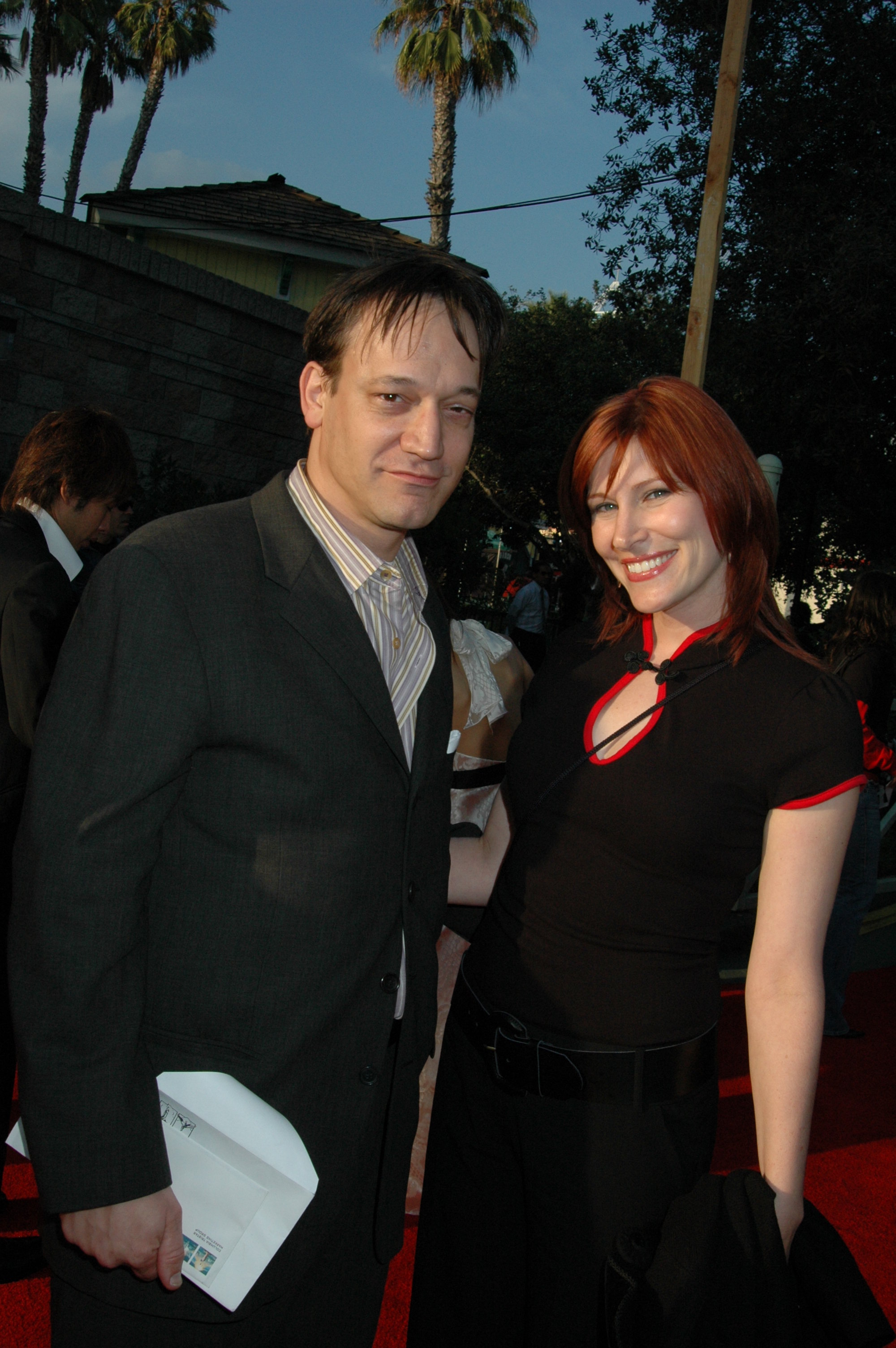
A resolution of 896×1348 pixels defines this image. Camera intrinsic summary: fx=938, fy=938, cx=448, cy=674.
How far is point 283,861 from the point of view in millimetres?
1382

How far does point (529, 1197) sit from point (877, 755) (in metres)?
3.48

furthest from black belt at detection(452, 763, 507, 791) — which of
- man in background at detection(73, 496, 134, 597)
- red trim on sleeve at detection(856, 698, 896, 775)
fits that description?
red trim on sleeve at detection(856, 698, 896, 775)

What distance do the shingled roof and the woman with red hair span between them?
63.3 ft

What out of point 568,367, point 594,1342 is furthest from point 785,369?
point 594,1342

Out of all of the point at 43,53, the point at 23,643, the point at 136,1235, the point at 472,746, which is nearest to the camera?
the point at 136,1235

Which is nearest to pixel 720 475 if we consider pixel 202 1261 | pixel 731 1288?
pixel 731 1288

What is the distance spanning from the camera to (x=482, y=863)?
7.12 ft

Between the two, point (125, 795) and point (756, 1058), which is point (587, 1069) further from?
point (125, 795)

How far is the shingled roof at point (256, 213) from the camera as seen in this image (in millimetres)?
20125

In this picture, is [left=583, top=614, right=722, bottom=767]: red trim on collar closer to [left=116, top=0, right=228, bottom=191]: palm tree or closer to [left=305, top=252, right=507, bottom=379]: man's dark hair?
[left=305, top=252, right=507, bottom=379]: man's dark hair

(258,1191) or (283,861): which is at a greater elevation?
(283,861)

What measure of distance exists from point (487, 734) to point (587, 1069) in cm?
75

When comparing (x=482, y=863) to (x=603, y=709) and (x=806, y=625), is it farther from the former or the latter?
(x=806, y=625)

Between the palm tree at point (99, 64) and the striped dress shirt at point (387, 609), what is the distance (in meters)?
28.8
